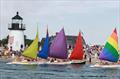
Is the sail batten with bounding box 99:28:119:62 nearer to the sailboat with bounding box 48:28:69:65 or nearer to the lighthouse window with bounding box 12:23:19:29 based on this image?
the sailboat with bounding box 48:28:69:65

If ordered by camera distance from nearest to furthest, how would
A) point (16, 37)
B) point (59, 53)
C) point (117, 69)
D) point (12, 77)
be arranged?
point (12, 77) < point (117, 69) < point (59, 53) < point (16, 37)

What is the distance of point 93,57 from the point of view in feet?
415

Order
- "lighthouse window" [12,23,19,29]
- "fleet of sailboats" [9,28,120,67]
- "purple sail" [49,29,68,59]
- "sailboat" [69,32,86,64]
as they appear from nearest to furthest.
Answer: "fleet of sailboats" [9,28,120,67], "purple sail" [49,29,68,59], "sailboat" [69,32,86,64], "lighthouse window" [12,23,19,29]

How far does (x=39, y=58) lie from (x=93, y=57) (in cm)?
2397

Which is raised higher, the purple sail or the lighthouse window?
the lighthouse window

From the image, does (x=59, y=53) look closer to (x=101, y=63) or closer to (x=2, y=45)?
(x=101, y=63)

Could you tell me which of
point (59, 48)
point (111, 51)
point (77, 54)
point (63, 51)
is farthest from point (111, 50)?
point (77, 54)

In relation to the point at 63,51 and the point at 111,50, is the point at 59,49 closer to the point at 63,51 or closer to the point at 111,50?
the point at 63,51

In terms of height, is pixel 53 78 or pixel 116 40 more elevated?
pixel 116 40

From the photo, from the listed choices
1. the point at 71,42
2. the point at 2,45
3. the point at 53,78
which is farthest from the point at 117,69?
the point at 2,45

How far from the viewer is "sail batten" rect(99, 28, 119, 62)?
94000mm

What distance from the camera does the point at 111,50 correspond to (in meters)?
94.4

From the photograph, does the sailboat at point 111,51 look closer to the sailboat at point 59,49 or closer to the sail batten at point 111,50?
the sail batten at point 111,50

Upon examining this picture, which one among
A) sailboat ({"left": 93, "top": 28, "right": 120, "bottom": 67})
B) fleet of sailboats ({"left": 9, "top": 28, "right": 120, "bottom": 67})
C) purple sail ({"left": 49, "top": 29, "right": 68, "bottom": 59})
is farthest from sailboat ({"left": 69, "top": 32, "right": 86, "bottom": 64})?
sailboat ({"left": 93, "top": 28, "right": 120, "bottom": 67})
